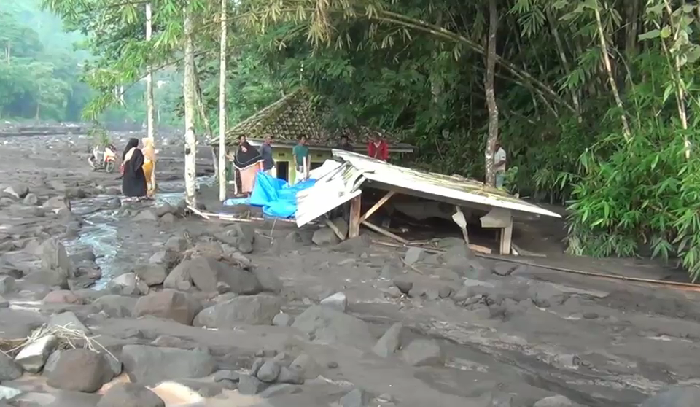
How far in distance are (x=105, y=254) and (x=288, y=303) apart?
14.1 ft

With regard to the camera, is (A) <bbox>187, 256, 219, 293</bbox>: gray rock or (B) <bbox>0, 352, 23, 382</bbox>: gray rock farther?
(A) <bbox>187, 256, 219, 293</bbox>: gray rock

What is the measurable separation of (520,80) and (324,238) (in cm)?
651

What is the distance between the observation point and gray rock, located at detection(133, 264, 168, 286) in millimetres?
9102

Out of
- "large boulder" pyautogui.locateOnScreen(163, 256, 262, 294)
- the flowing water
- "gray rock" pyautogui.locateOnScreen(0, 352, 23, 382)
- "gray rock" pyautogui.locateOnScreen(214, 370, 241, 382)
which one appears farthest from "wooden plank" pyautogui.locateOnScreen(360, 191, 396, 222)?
"gray rock" pyautogui.locateOnScreen(0, 352, 23, 382)

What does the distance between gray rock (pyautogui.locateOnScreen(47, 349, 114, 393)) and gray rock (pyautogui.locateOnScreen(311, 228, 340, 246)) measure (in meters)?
6.91

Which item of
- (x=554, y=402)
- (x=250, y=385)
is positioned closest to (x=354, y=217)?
(x=250, y=385)

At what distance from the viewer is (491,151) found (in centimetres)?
1495

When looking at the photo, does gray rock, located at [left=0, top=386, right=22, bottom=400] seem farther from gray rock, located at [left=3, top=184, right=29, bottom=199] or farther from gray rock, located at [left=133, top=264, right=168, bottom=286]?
gray rock, located at [left=3, top=184, right=29, bottom=199]

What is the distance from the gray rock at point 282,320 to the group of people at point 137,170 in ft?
30.2

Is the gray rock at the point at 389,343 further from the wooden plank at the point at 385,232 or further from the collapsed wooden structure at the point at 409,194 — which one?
the wooden plank at the point at 385,232

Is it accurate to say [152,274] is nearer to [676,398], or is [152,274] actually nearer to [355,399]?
[355,399]

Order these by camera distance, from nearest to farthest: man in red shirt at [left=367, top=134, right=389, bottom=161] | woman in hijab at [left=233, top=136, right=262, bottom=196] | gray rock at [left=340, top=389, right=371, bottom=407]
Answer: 1. gray rock at [left=340, top=389, right=371, bottom=407]
2. woman in hijab at [left=233, top=136, right=262, bottom=196]
3. man in red shirt at [left=367, top=134, right=389, bottom=161]

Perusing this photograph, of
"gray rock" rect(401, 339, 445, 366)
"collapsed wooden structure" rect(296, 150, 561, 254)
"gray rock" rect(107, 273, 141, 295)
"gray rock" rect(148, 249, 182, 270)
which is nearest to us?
"gray rock" rect(401, 339, 445, 366)

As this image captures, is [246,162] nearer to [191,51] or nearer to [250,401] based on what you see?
[191,51]
